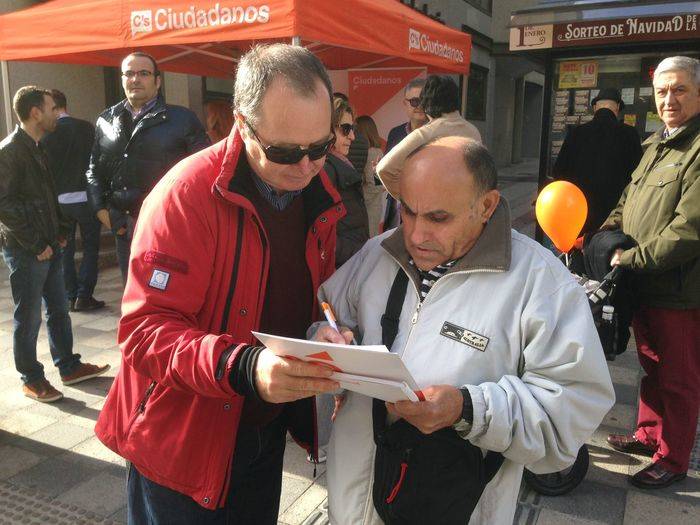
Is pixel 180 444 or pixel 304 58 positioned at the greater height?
pixel 304 58

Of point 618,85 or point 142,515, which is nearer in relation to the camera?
point 142,515

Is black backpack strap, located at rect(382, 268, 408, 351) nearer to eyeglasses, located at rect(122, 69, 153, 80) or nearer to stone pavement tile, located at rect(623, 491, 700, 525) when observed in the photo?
stone pavement tile, located at rect(623, 491, 700, 525)

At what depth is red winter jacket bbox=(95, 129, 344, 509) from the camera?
1.42 meters

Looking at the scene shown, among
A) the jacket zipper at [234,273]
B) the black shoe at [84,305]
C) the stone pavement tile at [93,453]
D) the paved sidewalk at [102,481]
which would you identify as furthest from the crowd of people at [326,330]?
the black shoe at [84,305]

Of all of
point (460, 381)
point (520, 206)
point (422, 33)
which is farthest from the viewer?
point (520, 206)

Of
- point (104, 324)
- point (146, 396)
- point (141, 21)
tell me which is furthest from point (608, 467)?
point (104, 324)

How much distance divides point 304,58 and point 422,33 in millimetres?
4205

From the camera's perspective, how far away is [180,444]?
5.09ft

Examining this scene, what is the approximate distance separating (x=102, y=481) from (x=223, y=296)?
214 cm

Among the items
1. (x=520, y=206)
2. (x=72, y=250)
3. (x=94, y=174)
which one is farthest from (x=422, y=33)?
(x=520, y=206)

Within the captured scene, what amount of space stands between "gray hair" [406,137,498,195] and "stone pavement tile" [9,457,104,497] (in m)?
2.61

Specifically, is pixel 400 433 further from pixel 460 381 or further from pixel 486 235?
pixel 486 235

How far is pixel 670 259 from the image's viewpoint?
276 cm

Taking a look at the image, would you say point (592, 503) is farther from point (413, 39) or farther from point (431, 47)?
point (431, 47)
